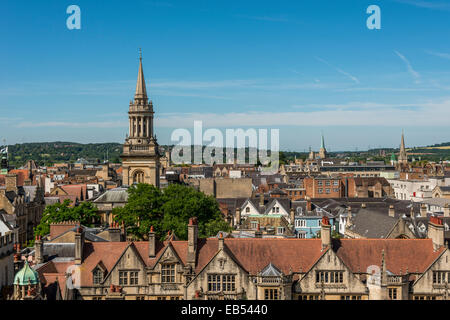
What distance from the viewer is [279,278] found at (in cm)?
3562

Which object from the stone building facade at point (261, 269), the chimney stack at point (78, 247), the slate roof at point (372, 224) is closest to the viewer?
the stone building facade at point (261, 269)

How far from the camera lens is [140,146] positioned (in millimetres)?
93750

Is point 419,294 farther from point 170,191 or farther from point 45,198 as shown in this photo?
point 45,198

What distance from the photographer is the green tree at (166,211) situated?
5753 cm

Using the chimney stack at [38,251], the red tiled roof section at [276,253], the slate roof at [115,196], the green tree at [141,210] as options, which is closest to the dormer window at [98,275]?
the chimney stack at [38,251]

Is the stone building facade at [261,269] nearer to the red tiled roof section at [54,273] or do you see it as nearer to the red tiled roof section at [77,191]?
the red tiled roof section at [54,273]

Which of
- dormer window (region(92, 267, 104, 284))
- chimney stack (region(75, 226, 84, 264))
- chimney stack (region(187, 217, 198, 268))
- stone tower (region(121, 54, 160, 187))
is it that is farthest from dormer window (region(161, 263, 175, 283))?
stone tower (region(121, 54, 160, 187))

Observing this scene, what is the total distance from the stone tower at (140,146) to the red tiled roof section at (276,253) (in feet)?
184

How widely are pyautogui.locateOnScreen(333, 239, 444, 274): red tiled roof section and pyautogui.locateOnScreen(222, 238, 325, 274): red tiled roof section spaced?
2.03 meters

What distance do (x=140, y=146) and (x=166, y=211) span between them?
3502 cm

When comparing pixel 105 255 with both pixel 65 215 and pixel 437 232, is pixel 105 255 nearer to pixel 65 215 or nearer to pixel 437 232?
pixel 437 232

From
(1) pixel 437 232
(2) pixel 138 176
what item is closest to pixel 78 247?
(1) pixel 437 232

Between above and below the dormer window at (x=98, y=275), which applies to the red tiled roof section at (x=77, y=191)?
above

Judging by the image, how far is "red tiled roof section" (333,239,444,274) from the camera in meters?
37.3
